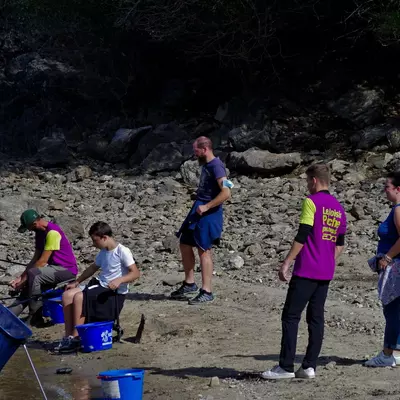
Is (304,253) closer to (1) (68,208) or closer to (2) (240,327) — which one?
(2) (240,327)

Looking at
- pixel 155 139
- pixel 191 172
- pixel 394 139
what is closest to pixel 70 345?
pixel 191 172

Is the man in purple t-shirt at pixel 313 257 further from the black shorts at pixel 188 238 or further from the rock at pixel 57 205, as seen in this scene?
the rock at pixel 57 205

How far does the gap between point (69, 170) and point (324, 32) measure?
20.4 ft

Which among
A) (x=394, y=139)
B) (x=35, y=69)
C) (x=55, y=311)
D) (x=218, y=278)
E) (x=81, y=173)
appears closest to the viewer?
(x=55, y=311)

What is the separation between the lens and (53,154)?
807 inches

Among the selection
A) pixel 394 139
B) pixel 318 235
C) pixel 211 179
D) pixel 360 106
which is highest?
pixel 360 106

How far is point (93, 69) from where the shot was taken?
933 inches

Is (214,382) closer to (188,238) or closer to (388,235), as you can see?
(388,235)

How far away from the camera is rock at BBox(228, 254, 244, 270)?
39.4ft

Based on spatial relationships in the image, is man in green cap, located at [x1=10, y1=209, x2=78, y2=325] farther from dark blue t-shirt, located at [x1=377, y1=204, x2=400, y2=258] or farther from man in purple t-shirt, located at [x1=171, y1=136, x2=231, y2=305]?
dark blue t-shirt, located at [x1=377, y1=204, x2=400, y2=258]

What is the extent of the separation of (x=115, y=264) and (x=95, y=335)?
69cm

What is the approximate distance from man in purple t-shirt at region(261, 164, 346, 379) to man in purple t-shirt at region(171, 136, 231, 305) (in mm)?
2855

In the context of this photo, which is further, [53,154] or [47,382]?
[53,154]

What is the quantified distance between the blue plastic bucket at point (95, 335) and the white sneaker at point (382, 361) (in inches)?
103
